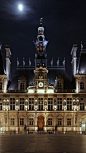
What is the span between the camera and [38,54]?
5881 centimetres

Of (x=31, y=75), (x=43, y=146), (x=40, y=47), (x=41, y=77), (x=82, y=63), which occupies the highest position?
(x=40, y=47)

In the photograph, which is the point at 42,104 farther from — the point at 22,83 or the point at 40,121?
the point at 22,83

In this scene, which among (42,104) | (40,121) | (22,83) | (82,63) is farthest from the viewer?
(82,63)

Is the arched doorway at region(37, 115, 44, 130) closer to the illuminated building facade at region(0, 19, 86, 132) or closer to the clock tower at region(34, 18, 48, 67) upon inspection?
the illuminated building facade at region(0, 19, 86, 132)

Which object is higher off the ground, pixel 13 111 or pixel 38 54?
pixel 38 54

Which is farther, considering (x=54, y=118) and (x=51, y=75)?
(x=51, y=75)

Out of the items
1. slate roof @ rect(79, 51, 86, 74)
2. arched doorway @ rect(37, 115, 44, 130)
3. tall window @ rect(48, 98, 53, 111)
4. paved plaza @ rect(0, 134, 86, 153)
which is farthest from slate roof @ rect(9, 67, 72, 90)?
paved plaza @ rect(0, 134, 86, 153)

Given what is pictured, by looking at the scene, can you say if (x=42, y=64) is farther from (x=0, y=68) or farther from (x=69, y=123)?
(x=69, y=123)

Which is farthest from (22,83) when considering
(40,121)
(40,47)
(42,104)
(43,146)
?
(43,146)

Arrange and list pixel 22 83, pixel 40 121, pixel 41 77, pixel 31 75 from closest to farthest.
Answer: pixel 41 77 < pixel 40 121 < pixel 22 83 < pixel 31 75

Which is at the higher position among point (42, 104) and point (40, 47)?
point (40, 47)

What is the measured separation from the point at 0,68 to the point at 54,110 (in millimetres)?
17372

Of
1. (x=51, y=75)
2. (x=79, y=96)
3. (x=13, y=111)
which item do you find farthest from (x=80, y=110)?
(x=13, y=111)

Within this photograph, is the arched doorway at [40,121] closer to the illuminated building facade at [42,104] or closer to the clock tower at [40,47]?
the illuminated building facade at [42,104]
